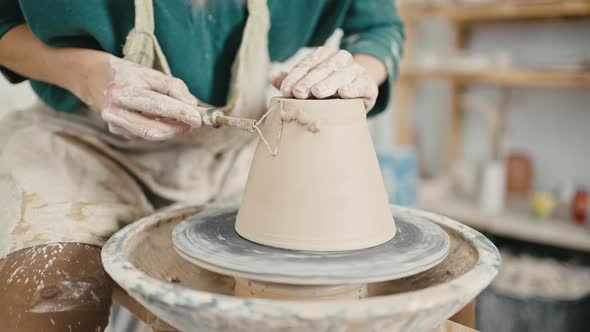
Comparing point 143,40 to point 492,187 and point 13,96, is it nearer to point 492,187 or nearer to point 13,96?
point 13,96

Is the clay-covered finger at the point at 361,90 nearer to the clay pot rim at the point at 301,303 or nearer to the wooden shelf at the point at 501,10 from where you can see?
the clay pot rim at the point at 301,303

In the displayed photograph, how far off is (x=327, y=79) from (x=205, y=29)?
0.37 m

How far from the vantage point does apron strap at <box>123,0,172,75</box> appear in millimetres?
981

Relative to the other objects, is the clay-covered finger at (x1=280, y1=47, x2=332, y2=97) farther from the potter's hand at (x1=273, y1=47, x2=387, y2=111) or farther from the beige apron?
the beige apron

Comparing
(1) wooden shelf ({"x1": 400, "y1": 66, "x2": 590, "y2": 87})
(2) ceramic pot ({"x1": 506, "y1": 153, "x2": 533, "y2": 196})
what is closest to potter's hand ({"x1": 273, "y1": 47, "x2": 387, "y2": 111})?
(1) wooden shelf ({"x1": 400, "y1": 66, "x2": 590, "y2": 87})

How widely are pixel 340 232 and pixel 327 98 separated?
20 cm

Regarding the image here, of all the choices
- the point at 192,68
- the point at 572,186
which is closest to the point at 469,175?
the point at 572,186

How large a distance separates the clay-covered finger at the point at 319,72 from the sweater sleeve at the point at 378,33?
0.29 meters

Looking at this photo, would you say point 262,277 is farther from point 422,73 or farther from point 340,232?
point 422,73

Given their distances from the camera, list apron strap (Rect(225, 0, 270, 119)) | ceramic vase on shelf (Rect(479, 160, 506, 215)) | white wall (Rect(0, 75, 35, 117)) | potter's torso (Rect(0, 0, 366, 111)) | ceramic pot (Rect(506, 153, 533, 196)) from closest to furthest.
A: potter's torso (Rect(0, 0, 366, 111)) < apron strap (Rect(225, 0, 270, 119)) < white wall (Rect(0, 75, 35, 117)) < ceramic vase on shelf (Rect(479, 160, 506, 215)) < ceramic pot (Rect(506, 153, 533, 196))

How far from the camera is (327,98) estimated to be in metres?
0.83

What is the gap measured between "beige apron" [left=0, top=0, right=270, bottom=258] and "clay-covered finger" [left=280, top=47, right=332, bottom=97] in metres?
0.24

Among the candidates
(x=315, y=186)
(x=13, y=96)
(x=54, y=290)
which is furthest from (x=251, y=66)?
(x=13, y=96)

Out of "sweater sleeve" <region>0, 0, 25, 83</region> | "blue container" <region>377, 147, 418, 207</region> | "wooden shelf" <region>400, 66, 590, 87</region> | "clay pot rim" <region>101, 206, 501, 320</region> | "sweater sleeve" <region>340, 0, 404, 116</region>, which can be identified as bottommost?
"blue container" <region>377, 147, 418, 207</region>
